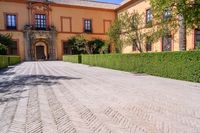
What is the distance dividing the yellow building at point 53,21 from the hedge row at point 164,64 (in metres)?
18.2

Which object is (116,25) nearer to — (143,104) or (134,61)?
(134,61)

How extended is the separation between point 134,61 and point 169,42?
529 inches

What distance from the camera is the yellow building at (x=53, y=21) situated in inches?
1431

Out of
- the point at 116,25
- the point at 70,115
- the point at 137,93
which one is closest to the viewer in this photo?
the point at 70,115

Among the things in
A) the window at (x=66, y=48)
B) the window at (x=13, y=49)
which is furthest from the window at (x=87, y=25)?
the window at (x=13, y=49)

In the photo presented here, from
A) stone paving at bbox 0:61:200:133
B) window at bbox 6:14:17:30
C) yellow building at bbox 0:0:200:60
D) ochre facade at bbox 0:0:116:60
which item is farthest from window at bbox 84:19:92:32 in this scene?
stone paving at bbox 0:61:200:133

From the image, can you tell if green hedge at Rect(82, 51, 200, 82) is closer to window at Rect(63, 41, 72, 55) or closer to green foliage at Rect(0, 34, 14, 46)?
green foliage at Rect(0, 34, 14, 46)

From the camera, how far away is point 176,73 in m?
11.0

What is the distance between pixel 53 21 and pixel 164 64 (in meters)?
30.7

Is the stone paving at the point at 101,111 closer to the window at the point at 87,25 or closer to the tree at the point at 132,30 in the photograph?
the tree at the point at 132,30

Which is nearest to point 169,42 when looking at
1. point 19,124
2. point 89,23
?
point 89,23

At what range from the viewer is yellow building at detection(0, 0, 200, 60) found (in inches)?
1431

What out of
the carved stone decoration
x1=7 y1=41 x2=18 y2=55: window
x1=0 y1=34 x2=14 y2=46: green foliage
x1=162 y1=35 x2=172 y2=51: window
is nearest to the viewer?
x1=162 y1=35 x2=172 y2=51: window

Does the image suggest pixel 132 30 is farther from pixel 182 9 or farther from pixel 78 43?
pixel 78 43
